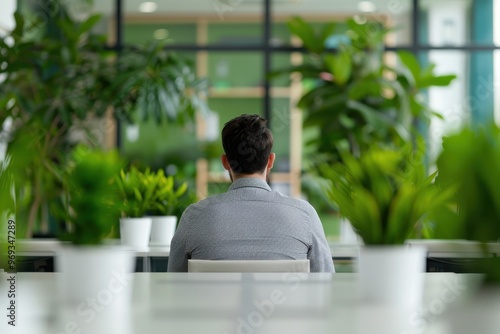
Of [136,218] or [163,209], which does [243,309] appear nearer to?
[136,218]

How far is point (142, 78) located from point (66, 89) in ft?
2.51

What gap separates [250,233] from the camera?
2.66 metres

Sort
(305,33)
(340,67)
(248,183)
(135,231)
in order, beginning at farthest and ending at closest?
(305,33), (340,67), (135,231), (248,183)

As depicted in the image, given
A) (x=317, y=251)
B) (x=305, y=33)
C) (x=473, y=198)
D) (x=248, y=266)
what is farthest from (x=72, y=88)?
(x=473, y=198)

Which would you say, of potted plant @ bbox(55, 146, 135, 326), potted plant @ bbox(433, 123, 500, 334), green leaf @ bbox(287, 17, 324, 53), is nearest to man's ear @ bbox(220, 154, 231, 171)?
potted plant @ bbox(55, 146, 135, 326)

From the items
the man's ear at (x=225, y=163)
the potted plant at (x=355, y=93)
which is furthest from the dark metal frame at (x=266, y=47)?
the man's ear at (x=225, y=163)

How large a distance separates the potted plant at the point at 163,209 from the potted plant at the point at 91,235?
255 cm

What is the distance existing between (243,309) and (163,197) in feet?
8.99

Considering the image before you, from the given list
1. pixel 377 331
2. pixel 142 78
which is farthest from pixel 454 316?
pixel 142 78

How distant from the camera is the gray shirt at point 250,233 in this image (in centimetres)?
264

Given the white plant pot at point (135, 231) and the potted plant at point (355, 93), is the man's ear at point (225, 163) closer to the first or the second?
the white plant pot at point (135, 231)

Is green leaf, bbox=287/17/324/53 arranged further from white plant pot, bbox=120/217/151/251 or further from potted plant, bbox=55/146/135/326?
potted plant, bbox=55/146/135/326

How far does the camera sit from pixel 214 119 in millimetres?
8078

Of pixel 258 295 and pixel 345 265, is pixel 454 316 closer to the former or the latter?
pixel 258 295
